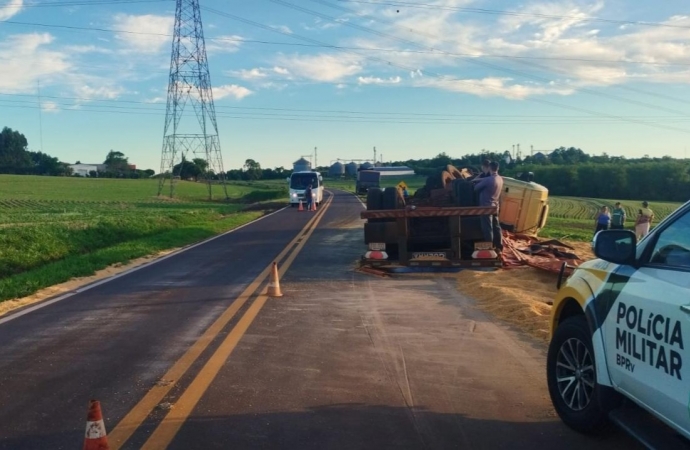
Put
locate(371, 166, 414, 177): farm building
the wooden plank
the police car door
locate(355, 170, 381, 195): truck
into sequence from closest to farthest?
1. the police car door
2. the wooden plank
3. locate(355, 170, 381, 195): truck
4. locate(371, 166, 414, 177): farm building

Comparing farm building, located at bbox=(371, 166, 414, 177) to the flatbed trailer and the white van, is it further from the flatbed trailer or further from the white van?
the flatbed trailer

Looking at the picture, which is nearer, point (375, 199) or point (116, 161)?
point (375, 199)

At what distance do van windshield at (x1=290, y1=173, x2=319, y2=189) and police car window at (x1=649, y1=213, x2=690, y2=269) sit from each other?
148ft

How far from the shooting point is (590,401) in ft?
16.3

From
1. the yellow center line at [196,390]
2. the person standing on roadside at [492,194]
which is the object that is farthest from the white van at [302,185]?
the yellow center line at [196,390]

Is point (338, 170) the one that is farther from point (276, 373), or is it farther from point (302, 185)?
point (276, 373)

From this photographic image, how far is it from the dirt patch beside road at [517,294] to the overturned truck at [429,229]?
0.56 meters

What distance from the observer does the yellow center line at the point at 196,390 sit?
4961 millimetres

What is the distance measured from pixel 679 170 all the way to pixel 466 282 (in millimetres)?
45531

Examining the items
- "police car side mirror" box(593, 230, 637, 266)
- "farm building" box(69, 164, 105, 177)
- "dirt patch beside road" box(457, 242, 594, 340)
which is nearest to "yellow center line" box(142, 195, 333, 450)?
"police car side mirror" box(593, 230, 637, 266)

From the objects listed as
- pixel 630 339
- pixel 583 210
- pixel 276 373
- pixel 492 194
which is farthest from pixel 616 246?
pixel 583 210

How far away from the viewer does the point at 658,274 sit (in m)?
4.22

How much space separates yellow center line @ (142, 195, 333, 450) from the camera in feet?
16.3

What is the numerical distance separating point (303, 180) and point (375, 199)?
34.9 metres
